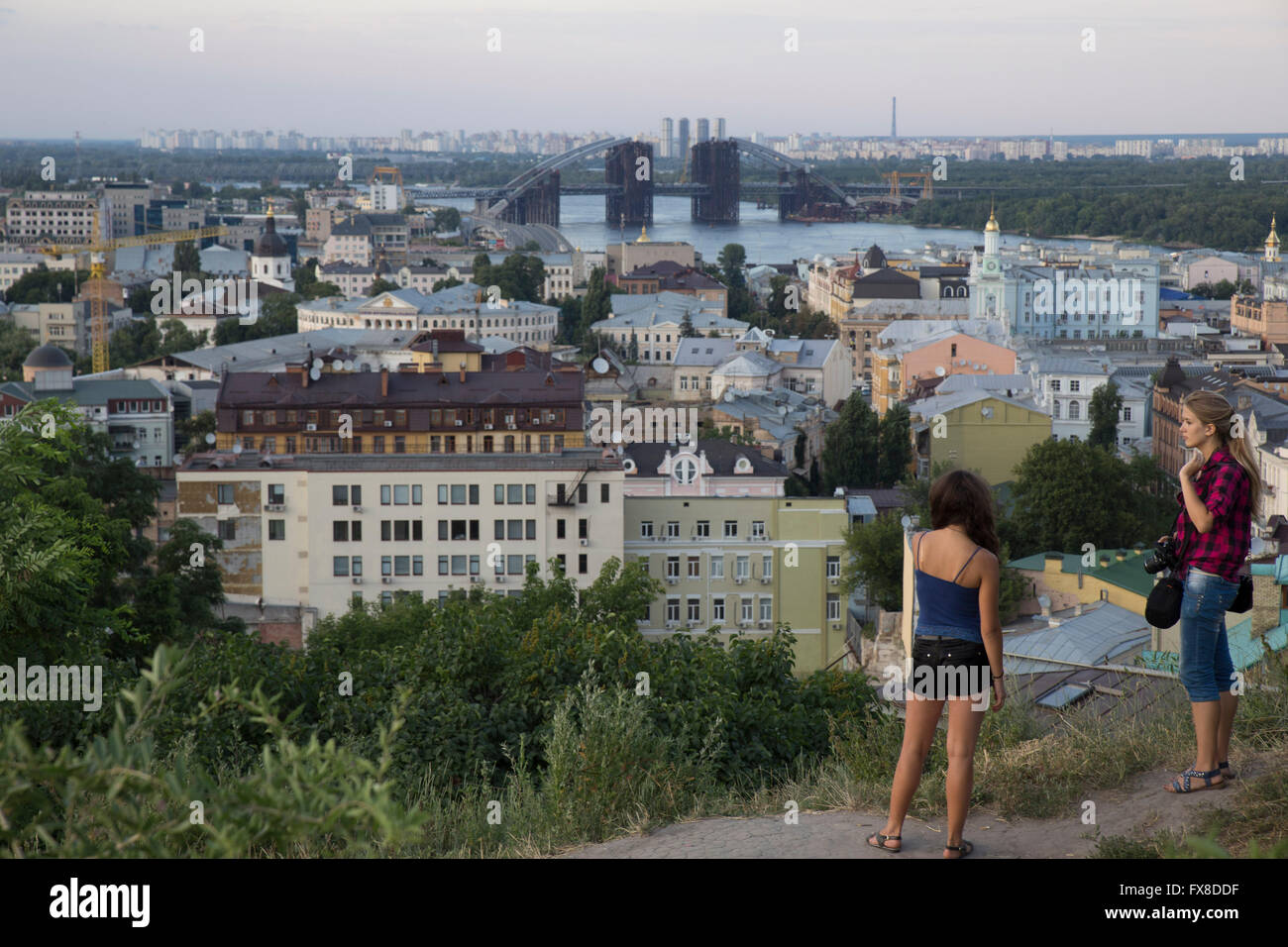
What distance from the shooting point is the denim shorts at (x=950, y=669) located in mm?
2660

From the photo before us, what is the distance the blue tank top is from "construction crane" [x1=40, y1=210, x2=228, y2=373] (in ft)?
132

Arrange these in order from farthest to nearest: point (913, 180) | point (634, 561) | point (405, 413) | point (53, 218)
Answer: point (913, 180) → point (53, 218) → point (405, 413) → point (634, 561)

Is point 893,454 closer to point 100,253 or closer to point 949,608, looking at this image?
point 949,608

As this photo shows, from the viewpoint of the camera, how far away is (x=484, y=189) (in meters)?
97.9

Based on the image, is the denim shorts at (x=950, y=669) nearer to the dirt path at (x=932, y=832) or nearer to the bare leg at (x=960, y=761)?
the bare leg at (x=960, y=761)

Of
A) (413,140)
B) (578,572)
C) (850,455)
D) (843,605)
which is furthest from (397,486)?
(413,140)

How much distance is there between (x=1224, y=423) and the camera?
9.70ft

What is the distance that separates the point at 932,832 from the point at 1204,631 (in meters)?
0.62

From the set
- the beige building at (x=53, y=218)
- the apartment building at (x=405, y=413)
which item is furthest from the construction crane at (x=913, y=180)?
the apartment building at (x=405, y=413)

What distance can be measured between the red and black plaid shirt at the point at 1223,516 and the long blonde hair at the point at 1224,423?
0.01 meters

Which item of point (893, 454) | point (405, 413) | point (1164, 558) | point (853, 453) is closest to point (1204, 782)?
point (1164, 558)

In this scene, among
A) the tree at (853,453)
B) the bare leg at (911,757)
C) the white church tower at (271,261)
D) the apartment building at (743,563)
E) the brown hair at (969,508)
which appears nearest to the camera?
the brown hair at (969,508)

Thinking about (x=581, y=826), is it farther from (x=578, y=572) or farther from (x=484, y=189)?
(x=484, y=189)
